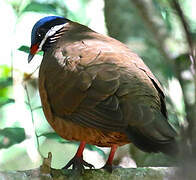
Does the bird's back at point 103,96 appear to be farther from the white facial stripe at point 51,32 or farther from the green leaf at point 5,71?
the green leaf at point 5,71

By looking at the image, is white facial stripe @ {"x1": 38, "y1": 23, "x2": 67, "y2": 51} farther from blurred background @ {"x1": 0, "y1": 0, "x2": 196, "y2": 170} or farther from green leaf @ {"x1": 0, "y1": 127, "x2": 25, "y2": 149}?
green leaf @ {"x1": 0, "y1": 127, "x2": 25, "y2": 149}

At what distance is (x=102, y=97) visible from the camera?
11.9 ft

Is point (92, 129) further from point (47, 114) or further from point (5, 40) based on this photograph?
point (5, 40)

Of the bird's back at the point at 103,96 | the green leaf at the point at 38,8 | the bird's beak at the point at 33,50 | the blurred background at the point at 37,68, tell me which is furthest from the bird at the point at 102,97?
the green leaf at the point at 38,8

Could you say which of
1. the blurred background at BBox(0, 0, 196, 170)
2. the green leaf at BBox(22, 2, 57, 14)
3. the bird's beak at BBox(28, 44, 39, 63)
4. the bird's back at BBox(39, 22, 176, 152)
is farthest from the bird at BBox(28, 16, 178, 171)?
the green leaf at BBox(22, 2, 57, 14)

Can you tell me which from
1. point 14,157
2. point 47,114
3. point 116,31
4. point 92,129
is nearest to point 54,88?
point 47,114

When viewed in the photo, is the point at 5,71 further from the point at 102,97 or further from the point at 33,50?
the point at 102,97

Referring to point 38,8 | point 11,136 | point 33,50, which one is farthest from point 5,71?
point 11,136

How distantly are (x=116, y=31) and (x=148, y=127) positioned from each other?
2152 millimetres

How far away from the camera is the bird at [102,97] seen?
11.1 feet

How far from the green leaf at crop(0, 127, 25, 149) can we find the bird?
29 centimetres

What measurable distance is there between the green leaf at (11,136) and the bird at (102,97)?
29cm

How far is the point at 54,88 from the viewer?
13.2 ft

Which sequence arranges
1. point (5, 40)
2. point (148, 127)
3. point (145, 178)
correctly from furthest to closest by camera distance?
point (5, 40) → point (145, 178) → point (148, 127)
